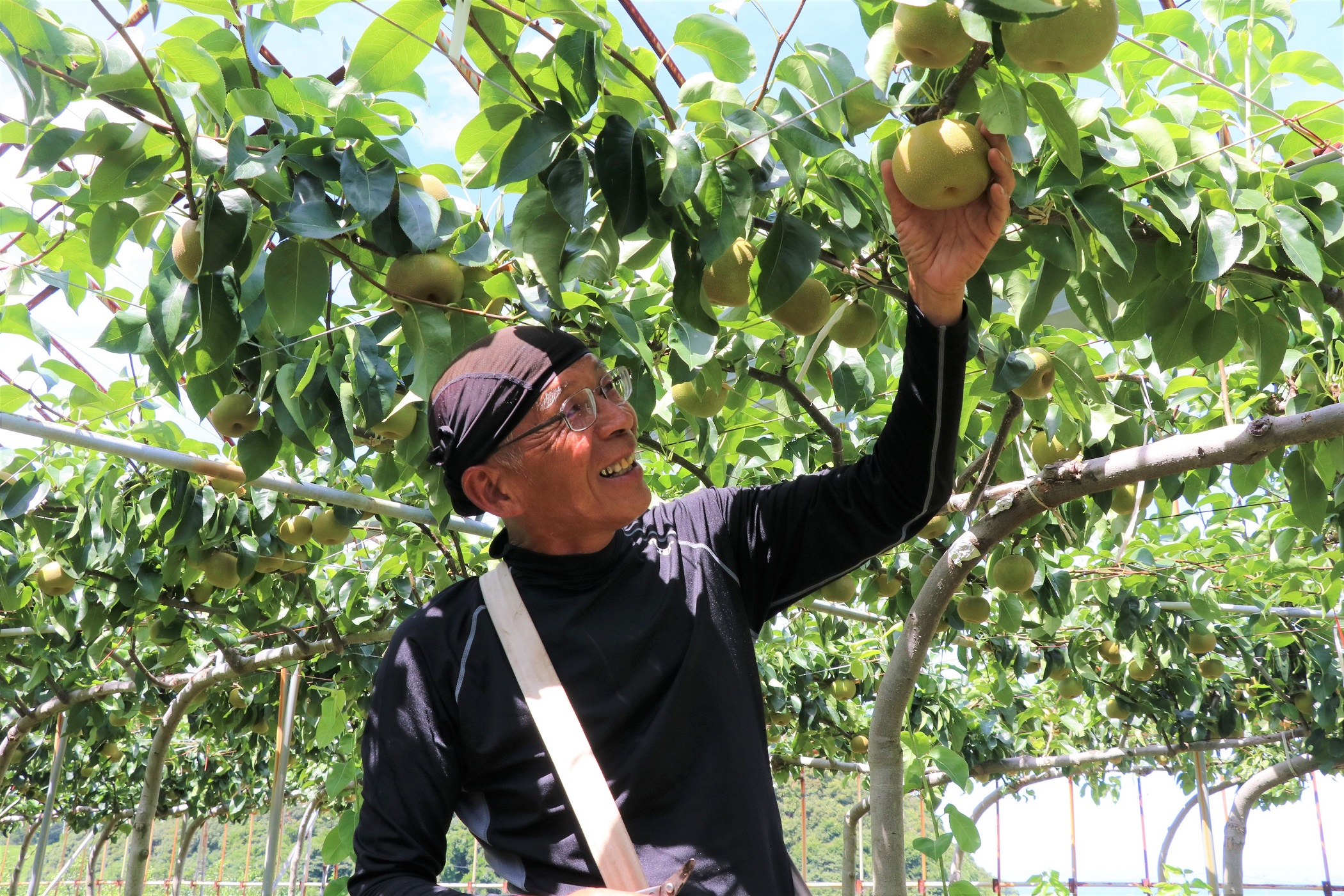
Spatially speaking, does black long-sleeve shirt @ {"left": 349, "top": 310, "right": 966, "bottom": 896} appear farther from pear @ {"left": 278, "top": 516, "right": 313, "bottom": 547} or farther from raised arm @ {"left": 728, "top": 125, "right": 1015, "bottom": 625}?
pear @ {"left": 278, "top": 516, "right": 313, "bottom": 547}

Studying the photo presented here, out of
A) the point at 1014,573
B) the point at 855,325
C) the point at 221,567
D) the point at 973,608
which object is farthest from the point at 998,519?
the point at 221,567

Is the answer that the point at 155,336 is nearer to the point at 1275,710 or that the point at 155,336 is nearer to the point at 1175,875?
the point at 1175,875

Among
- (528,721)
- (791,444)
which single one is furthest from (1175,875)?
(528,721)

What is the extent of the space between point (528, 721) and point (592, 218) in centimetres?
72

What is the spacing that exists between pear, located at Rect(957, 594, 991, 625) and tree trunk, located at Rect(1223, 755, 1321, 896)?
471 cm

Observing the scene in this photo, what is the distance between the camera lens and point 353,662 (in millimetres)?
5387

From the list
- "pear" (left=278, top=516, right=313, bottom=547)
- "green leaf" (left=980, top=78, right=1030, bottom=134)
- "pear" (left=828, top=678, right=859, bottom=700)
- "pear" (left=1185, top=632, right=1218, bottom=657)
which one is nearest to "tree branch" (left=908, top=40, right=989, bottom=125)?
"green leaf" (left=980, top=78, right=1030, bottom=134)

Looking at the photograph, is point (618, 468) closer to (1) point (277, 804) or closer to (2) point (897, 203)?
(2) point (897, 203)

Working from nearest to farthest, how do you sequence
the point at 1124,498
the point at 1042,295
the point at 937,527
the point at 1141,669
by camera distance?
the point at 1042,295 → the point at 1124,498 → the point at 937,527 → the point at 1141,669

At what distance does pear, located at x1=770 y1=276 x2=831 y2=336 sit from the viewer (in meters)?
1.71

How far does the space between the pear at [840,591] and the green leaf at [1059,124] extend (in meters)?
2.53

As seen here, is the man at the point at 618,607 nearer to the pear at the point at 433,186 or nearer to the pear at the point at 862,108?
the pear at the point at 862,108

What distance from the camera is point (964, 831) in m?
2.15

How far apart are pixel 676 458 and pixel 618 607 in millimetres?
1328
